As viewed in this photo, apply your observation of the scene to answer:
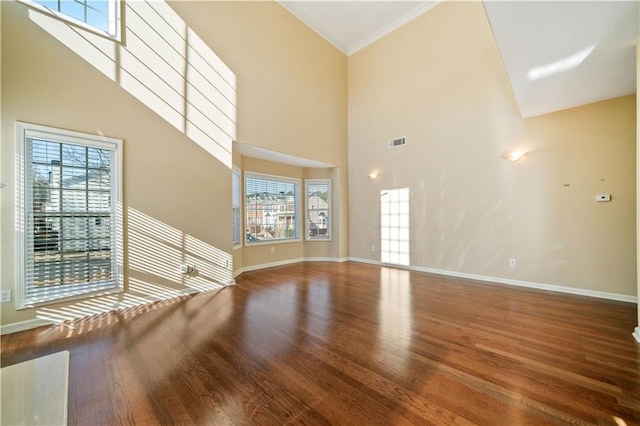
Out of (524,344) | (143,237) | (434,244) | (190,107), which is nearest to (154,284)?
(143,237)

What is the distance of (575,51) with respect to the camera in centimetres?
243

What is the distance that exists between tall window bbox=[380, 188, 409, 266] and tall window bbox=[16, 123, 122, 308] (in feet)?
16.3

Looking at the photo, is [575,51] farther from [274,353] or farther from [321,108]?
[321,108]

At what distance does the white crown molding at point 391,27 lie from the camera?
5312mm

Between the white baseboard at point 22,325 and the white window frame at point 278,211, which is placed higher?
the white window frame at point 278,211

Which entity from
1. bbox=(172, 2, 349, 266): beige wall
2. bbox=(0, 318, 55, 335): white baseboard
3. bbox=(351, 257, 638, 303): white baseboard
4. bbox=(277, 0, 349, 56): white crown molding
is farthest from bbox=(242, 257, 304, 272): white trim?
bbox=(277, 0, 349, 56): white crown molding

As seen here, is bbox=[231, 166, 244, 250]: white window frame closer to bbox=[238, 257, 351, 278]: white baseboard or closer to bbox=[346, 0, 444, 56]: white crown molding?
bbox=[238, 257, 351, 278]: white baseboard

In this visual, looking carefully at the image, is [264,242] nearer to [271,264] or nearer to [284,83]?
[271,264]

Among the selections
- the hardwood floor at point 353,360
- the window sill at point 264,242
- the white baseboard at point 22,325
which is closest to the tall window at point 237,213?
the window sill at point 264,242

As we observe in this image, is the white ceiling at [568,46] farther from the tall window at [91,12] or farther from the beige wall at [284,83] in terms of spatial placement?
the tall window at [91,12]

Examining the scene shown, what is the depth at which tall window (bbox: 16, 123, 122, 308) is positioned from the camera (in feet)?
8.80

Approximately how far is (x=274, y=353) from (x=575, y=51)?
4.05 meters

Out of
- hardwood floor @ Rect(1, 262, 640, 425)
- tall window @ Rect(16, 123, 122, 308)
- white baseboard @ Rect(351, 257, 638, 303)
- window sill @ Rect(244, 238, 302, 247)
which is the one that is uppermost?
tall window @ Rect(16, 123, 122, 308)

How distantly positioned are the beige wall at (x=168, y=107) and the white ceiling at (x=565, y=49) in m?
3.85
